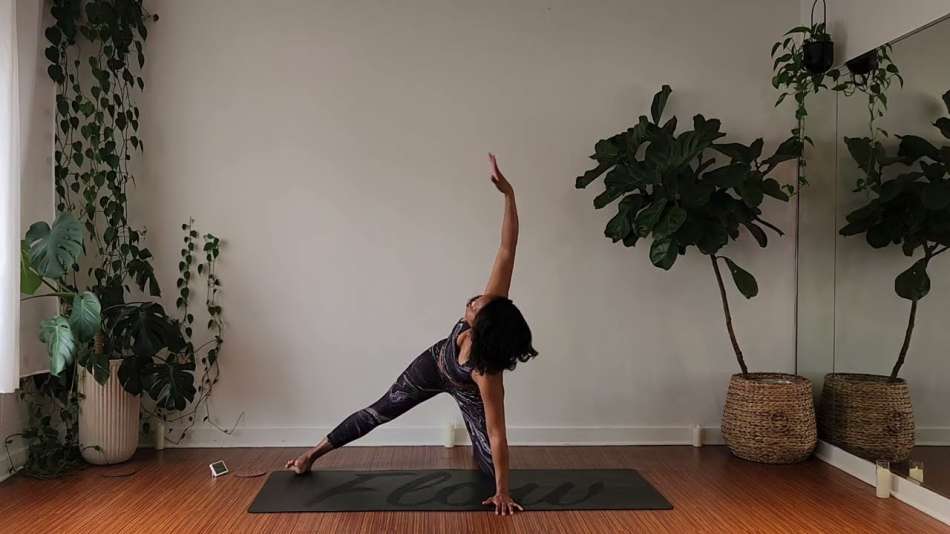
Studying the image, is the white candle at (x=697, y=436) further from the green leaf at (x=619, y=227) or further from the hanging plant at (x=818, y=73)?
the hanging plant at (x=818, y=73)

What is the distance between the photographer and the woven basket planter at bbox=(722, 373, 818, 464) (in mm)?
4133

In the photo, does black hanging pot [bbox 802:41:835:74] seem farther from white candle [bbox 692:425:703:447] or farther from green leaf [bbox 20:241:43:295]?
green leaf [bbox 20:241:43:295]

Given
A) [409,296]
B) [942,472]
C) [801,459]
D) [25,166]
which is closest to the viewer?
[942,472]

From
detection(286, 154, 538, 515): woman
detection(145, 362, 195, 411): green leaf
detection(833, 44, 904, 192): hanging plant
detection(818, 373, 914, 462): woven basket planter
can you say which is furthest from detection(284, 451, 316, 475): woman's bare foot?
detection(833, 44, 904, 192): hanging plant

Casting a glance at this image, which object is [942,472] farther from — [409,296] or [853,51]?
[409,296]

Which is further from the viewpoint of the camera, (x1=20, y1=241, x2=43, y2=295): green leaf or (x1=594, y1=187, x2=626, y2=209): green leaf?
(x1=594, y1=187, x2=626, y2=209): green leaf

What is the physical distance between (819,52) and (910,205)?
1138mm

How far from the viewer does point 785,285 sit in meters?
4.64

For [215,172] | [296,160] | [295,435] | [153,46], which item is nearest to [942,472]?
[295,435]

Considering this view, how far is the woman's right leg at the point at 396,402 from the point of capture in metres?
3.67

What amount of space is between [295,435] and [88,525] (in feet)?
4.52

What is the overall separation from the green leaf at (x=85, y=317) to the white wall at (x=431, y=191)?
0.69 meters

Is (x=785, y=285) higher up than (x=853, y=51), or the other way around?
(x=853, y=51)

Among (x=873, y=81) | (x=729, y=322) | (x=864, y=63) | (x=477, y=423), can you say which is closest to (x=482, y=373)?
(x=477, y=423)
